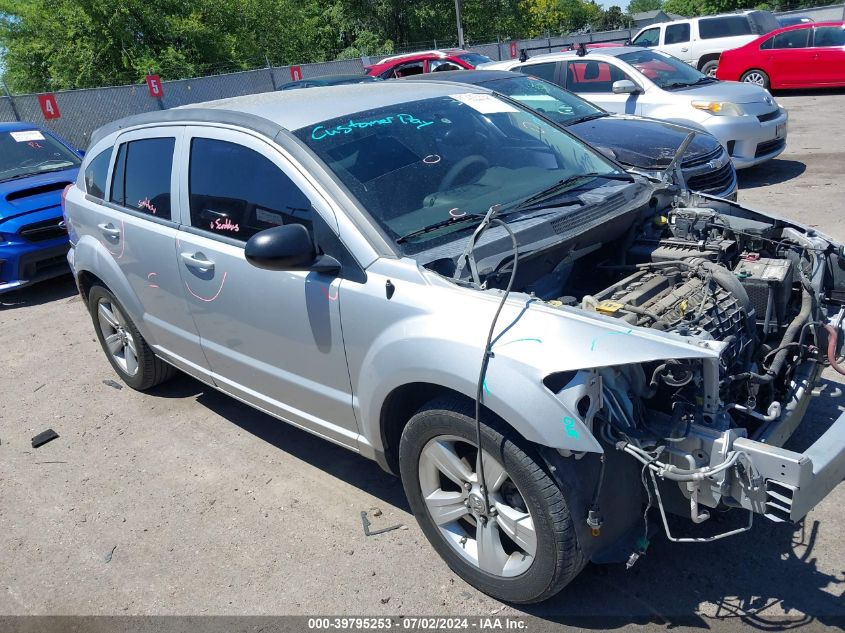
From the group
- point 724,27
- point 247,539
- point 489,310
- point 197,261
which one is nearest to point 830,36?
point 724,27

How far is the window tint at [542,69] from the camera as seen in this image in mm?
10125

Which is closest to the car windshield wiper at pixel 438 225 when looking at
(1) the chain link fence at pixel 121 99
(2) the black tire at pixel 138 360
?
(2) the black tire at pixel 138 360

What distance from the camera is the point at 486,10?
44.7m

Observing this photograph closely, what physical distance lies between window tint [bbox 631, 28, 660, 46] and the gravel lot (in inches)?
676

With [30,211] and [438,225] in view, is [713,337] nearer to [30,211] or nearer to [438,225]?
[438,225]

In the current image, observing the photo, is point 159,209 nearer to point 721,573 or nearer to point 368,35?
point 721,573

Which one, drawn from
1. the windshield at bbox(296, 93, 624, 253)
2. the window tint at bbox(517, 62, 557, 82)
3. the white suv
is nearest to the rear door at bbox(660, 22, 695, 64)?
the white suv

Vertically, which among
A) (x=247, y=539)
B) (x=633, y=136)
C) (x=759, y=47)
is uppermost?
(x=759, y=47)

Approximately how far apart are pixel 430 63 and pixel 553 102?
27.3ft

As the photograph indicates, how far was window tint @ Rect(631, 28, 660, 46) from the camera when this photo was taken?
1906 cm

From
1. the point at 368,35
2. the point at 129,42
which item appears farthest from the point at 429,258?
the point at 368,35

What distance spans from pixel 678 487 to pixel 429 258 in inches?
51.0

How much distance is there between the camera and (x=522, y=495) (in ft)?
8.54

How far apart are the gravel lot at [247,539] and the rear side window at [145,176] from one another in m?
1.47
